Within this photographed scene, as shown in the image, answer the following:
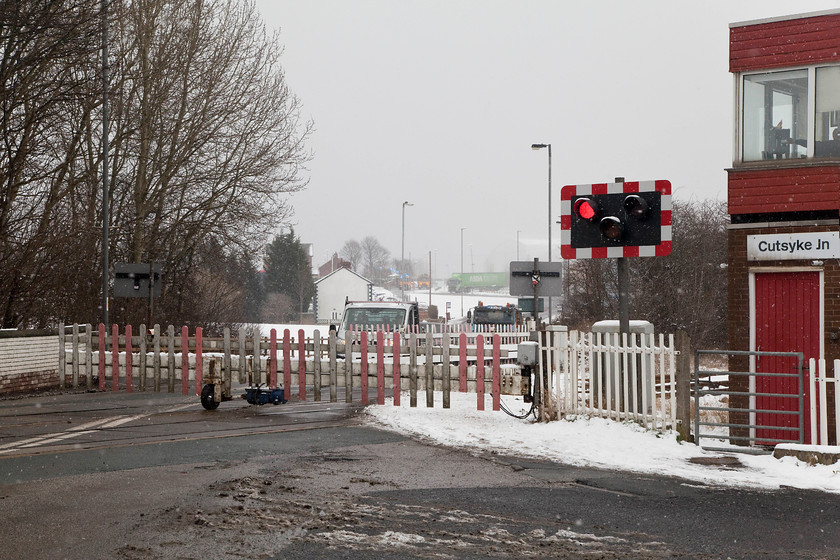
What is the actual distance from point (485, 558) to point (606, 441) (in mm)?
5773

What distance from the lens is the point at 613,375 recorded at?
13.0m

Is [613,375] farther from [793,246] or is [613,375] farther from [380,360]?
[380,360]

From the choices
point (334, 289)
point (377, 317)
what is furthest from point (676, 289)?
point (334, 289)

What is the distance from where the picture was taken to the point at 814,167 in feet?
41.7

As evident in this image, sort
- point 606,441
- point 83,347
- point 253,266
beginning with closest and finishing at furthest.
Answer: point 606,441
point 83,347
point 253,266

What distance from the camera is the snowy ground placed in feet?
31.6

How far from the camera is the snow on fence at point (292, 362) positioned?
15328mm

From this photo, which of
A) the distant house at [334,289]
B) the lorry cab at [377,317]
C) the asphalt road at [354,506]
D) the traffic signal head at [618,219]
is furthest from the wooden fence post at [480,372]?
the distant house at [334,289]

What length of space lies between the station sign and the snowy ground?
9.81ft

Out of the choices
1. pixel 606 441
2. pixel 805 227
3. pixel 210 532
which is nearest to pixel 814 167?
pixel 805 227

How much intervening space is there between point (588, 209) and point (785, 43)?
3.76 m

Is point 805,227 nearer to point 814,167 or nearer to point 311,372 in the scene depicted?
point 814,167

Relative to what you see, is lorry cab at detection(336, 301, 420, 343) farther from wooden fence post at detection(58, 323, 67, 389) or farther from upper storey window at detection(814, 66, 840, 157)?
upper storey window at detection(814, 66, 840, 157)

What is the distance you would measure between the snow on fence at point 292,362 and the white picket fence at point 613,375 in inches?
59.2
